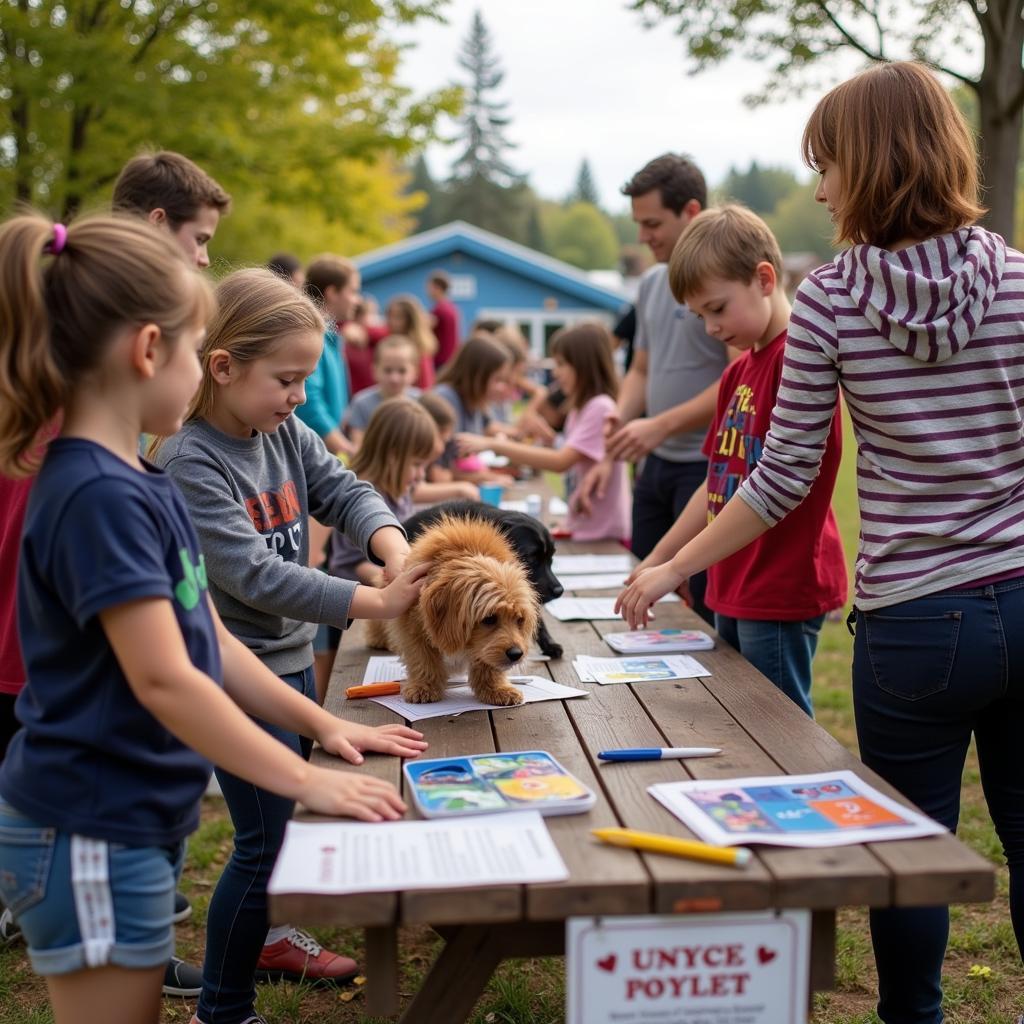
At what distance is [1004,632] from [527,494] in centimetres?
498

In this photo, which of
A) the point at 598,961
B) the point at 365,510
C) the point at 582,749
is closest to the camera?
the point at 598,961

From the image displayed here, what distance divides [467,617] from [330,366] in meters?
3.70

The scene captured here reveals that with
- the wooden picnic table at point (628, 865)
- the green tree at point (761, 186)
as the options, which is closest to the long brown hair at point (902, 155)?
the wooden picnic table at point (628, 865)

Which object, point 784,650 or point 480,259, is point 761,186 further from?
point 784,650

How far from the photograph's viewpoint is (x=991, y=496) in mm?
2381

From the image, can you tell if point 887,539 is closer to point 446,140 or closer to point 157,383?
point 157,383

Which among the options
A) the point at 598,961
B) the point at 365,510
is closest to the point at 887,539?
the point at 598,961

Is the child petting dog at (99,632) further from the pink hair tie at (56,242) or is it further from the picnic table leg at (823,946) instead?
the picnic table leg at (823,946)

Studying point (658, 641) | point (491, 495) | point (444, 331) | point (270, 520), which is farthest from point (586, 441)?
point (444, 331)

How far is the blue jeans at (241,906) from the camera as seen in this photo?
275 centimetres

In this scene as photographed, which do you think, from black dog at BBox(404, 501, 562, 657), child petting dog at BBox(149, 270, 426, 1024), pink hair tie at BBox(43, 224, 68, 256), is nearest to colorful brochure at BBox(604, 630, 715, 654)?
black dog at BBox(404, 501, 562, 657)

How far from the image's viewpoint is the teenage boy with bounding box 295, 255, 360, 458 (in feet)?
17.4

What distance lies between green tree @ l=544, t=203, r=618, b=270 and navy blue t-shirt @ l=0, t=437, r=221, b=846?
294 feet

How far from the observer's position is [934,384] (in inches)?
92.8
